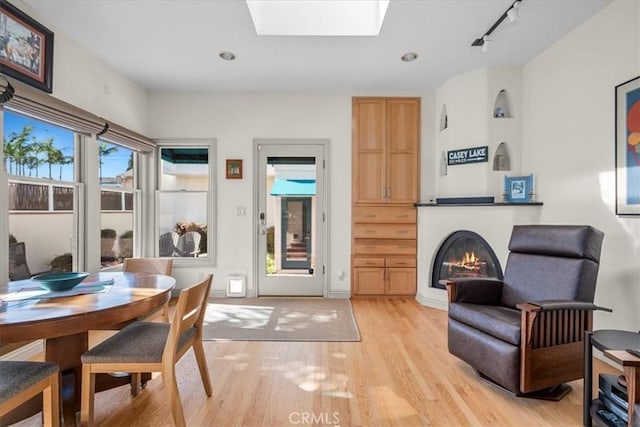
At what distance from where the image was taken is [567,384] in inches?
83.7

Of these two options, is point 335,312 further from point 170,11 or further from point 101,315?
point 170,11

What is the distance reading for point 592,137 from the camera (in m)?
2.66

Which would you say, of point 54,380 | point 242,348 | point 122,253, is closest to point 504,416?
point 242,348

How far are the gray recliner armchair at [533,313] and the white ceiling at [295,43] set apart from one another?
5.96ft

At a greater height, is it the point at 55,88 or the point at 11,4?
the point at 11,4

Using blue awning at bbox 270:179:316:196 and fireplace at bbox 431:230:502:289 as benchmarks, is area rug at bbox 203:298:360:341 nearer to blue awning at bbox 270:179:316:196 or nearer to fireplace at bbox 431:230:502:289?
fireplace at bbox 431:230:502:289

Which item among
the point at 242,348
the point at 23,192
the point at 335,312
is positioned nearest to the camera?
the point at 23,192

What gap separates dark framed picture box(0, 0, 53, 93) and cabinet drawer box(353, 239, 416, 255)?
3.52m

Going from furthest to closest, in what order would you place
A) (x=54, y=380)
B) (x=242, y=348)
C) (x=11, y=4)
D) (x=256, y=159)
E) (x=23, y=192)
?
(x=256, y=159)
(x=242, y=348)
(x=23, y=192)
(x=11, y=4)
(x=54, y=380)

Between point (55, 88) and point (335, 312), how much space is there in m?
3.44

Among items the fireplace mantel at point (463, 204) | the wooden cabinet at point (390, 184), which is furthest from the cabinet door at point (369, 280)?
the fireplace mantel at point (463, 204)

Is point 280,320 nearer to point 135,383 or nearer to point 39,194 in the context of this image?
point 135,383

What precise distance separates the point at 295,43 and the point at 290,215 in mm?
2098

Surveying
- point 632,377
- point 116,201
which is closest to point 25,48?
point 116,201
